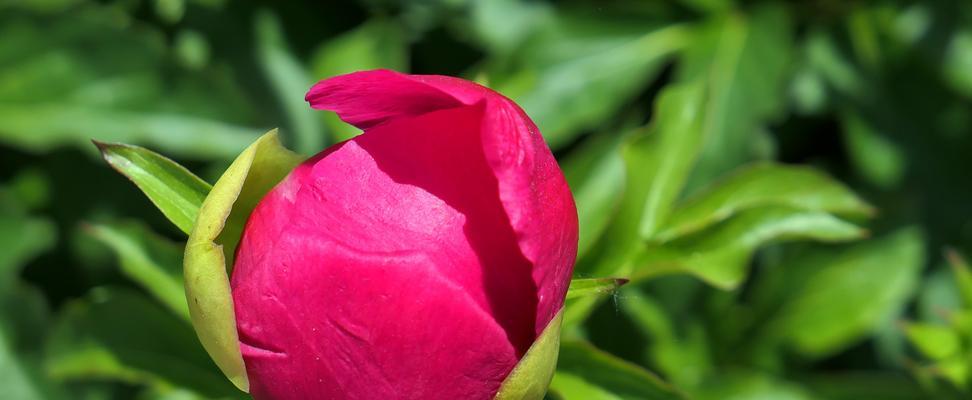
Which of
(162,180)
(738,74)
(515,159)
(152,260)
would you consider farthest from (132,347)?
(738,74)

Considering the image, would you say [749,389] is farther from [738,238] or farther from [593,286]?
[593,286]

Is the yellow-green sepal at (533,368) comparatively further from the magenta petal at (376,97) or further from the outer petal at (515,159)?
the magenta petal at (376,97)

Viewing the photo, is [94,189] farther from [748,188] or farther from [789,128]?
[789,128]

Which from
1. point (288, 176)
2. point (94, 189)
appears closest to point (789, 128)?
point (94, 189)

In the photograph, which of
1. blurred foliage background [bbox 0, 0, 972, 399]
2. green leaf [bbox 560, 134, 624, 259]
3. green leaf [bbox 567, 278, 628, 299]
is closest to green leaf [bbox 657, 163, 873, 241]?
blurred foliage background [bbox 0, 0, 972, 399]

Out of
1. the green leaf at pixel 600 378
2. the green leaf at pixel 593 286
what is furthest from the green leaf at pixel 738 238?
the green leaf at pixel 593 286

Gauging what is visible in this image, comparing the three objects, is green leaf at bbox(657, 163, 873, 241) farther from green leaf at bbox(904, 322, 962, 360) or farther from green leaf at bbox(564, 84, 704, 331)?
green leaf at bbox(904, 322, 962, 360)
